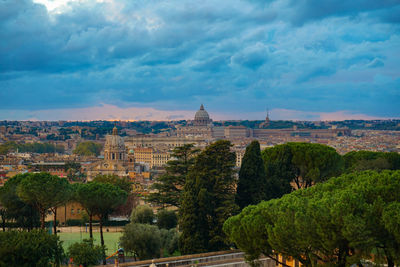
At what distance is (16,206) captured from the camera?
15.7m

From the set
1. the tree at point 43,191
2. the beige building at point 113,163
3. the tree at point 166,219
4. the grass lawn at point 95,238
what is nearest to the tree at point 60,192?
the tree at point 43,191

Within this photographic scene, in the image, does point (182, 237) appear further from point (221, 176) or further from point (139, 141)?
point (139, 141)

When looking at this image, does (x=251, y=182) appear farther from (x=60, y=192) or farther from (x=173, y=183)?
(x=60, y=192)

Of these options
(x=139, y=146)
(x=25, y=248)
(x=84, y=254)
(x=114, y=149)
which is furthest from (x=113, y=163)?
(x=25, y=248)

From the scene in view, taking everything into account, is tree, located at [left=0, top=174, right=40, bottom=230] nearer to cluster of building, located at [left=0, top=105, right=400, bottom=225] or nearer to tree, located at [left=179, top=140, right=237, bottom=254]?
cluster of building, located at [left=0, top=105, right=400, bottom=225]

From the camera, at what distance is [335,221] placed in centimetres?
789

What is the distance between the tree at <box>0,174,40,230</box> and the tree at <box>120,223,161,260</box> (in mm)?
3996

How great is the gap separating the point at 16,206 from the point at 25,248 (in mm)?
6763

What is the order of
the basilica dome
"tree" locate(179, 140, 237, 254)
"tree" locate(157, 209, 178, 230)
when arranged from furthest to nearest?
the basilica dome, "tree" locate(157, 209, 178, 230), "tree" locate(179, 140, 237, 254)

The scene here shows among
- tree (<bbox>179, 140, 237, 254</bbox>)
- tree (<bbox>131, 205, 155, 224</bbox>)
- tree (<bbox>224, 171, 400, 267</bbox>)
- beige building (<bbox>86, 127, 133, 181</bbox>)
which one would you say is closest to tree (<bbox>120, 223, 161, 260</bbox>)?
tree (<bbox>179, 140, 237, 254</bbox>)

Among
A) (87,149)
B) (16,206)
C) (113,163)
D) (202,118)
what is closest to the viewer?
(16,206)

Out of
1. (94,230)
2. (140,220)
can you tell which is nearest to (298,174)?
(140,220)

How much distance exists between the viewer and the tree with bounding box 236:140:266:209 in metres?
14.8

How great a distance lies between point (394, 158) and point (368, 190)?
716 inches
